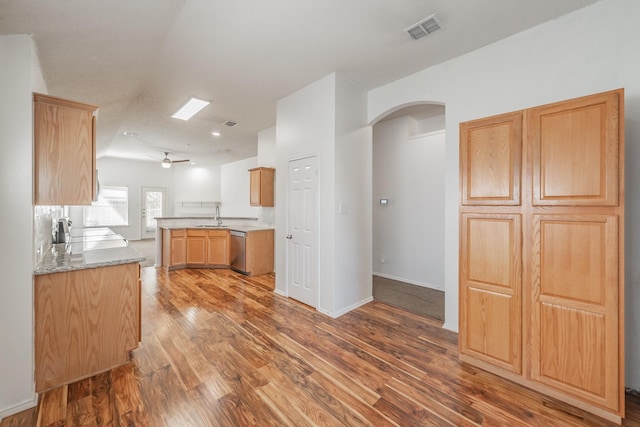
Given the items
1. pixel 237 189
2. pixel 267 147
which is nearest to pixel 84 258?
pixel 267 147

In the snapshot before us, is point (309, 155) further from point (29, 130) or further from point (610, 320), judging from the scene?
point (610, 320)

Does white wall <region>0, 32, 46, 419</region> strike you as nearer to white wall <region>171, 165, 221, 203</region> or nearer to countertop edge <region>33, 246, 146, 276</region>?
countertop edge <region>33, 246, 146, 276</region>

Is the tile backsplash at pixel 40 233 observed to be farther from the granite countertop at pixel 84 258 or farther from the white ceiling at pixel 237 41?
the white ceiling at pixel 237 41

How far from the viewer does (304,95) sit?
144 inches

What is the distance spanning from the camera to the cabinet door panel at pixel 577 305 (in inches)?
65.2

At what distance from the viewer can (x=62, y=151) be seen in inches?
80.7

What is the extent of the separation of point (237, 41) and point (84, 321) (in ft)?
9.29

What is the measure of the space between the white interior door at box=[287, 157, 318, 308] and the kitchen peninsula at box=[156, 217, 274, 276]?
1626 millimetres

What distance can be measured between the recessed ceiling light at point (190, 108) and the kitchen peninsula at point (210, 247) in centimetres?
234

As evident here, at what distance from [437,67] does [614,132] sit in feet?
Answer: 6.23

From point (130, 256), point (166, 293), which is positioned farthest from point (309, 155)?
point (166, 293)

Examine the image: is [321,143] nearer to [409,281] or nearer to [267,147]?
[267,147]

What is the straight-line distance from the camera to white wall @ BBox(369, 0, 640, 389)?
6.48ft

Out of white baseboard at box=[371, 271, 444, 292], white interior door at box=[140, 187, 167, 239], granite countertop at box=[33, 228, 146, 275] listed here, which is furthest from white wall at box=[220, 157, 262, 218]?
granite countertop at box=[33, 228, 146, 275]
